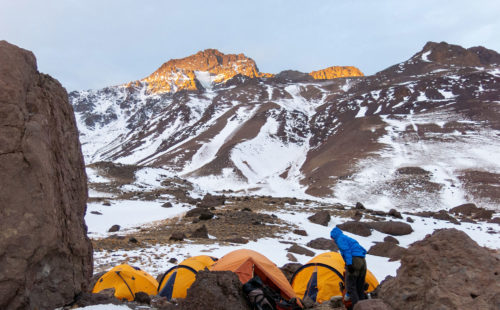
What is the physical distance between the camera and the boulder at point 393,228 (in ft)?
67.3

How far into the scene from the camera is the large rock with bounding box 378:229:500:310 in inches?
183

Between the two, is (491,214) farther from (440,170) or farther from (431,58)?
(431,58)

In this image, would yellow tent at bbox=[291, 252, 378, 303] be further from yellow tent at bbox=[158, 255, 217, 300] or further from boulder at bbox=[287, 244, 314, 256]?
boulder at bbox=[287, 244, 314, 256]

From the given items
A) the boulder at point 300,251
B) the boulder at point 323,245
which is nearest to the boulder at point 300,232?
the boulder at point 323,245

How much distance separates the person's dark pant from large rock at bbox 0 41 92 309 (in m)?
5.17

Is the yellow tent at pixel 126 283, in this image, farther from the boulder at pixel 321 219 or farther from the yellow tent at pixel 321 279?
the boulder at pixel 321 219

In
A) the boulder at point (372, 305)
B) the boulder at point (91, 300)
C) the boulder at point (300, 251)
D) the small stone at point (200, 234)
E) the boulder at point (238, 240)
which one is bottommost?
the boulder at point (300, 251)

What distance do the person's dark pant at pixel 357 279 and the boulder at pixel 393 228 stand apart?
14881 mm

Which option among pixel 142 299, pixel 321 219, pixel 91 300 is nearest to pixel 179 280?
pixel 142 299

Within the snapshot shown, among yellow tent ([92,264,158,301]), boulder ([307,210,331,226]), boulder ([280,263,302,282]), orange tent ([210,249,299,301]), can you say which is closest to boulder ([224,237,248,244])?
boulder ([280,263,302,282])

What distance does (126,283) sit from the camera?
25.2 ft

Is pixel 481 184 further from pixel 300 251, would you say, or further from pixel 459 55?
pixel 459 55

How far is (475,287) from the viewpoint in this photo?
475 centimetres

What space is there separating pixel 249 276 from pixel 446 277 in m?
3.91
